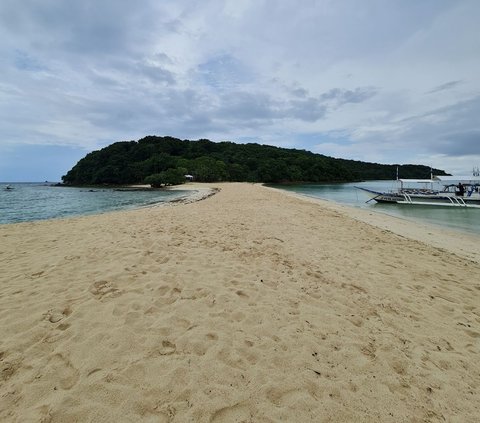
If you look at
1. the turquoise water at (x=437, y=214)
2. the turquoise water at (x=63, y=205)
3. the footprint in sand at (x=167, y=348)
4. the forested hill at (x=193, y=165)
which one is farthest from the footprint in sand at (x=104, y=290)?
the forested hill at (x=193, y=165)

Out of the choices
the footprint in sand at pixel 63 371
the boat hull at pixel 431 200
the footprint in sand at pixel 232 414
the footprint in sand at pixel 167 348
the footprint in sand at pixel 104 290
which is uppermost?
the footprint in sand at pixel 104 290

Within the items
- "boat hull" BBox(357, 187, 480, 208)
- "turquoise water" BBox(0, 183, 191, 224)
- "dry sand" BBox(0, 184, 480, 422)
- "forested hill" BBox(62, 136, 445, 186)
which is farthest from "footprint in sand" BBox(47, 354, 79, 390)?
"forested hill" BBox(62, 136, 445, 186)

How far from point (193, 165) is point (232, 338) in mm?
90801

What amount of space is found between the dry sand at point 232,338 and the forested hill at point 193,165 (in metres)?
69.8

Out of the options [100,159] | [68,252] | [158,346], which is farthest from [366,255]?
[100,159]

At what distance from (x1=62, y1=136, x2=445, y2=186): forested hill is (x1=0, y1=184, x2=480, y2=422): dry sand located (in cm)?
6977

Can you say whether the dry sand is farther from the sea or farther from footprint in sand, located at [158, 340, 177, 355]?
the sea

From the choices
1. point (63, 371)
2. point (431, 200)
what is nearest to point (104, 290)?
point (63, 371)

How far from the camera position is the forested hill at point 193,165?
305ft

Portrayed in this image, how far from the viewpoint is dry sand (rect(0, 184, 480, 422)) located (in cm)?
266

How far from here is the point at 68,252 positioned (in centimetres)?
730

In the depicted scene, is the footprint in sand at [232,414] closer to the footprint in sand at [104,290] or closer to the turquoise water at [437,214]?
the footprint in sand at [104,290]

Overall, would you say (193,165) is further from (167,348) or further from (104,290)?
(167,348)

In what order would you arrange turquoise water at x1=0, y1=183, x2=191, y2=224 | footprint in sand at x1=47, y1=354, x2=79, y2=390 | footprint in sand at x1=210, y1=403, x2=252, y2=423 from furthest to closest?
turquoise water at x1=0, y1=183, x2=191, y2=224 < footprint in sand at x1=47, y1=354, x2=79, y2=390 < footprint in sand at x1=210, y1=403, x2=252, y2=423
